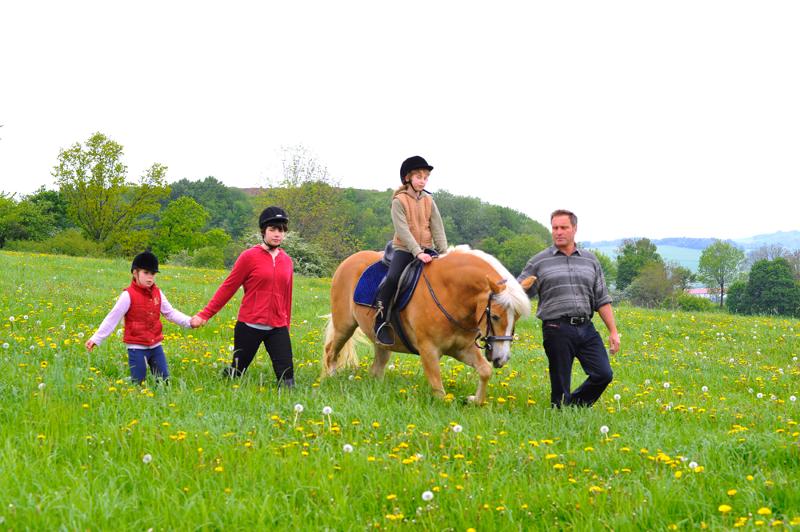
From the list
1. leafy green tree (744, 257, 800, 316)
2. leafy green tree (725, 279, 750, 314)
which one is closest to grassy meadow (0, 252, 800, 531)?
leafy green tree (744, 257, 800, 316)

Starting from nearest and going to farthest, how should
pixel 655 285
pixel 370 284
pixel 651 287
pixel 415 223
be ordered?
pixel 415 223 → pixel 370 284 → pixel 651 287 → pixel 655 285

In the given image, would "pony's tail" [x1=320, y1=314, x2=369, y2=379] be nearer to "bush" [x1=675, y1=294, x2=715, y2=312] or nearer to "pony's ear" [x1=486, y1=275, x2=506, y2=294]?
"pony's ear" [x1=486, y1=275, x2=506, y2=294]

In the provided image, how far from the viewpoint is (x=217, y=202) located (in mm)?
99562

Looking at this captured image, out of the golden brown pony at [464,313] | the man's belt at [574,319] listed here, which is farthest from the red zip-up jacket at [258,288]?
the man's belt at [574,319]

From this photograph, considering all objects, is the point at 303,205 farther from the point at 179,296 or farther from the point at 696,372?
the point at 696,372

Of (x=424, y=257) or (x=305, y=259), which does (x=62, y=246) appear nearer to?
(x=305, y=259)

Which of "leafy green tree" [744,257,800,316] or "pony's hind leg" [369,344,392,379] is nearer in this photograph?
"pony's hind leg" [369,344,392,379]

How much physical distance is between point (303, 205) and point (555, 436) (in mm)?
49883

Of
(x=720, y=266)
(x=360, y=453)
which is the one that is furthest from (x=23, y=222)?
(x=720, y=266)

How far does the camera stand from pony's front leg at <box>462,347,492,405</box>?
23.4 feet

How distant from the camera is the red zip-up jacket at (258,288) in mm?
7484

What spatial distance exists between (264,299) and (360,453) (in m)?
3.06

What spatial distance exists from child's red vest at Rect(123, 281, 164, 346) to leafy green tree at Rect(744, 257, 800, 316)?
72638 mm

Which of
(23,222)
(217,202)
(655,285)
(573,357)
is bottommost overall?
(655,285)
